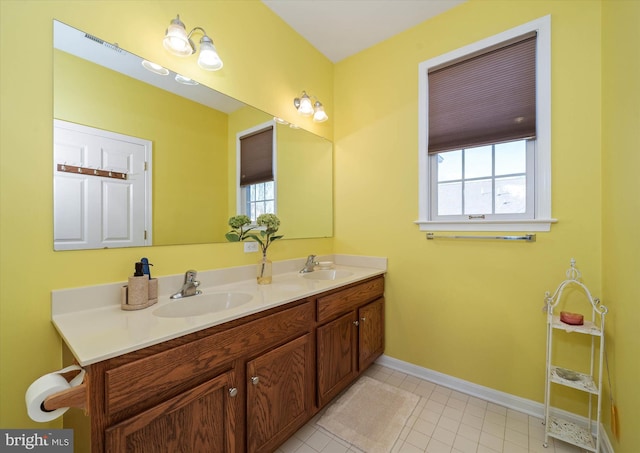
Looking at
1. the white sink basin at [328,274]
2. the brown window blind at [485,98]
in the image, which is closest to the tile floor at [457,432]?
the white sink basin at [328,274]

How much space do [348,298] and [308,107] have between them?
1531mm

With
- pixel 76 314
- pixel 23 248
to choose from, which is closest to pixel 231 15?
pixel 23 248

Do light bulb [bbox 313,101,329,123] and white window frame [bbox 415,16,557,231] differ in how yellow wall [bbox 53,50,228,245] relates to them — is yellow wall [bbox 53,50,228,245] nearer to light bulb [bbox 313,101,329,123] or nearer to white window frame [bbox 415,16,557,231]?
light bulb [bbox 313,101,329,123]

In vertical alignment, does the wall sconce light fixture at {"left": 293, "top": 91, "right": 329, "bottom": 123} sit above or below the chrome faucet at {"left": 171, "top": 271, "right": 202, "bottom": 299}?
above

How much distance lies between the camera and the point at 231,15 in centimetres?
167

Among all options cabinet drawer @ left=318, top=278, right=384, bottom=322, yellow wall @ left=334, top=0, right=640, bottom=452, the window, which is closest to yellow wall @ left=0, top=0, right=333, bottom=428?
the window

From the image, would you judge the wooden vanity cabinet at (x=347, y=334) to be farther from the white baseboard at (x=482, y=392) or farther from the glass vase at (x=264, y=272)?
the glass vase at (x=264, y=272)

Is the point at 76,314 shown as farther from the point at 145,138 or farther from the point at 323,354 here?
the point at 323,354

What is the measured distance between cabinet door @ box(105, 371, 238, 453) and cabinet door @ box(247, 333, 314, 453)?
0.10 meters

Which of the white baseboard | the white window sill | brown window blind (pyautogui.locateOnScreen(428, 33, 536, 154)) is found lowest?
the white baseboard

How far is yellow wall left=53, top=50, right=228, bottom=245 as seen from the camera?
44.2 inches

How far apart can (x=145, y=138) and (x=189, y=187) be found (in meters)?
0.31

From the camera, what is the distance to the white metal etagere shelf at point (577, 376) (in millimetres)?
1322

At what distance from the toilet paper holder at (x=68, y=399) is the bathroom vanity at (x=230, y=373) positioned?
2 cm
